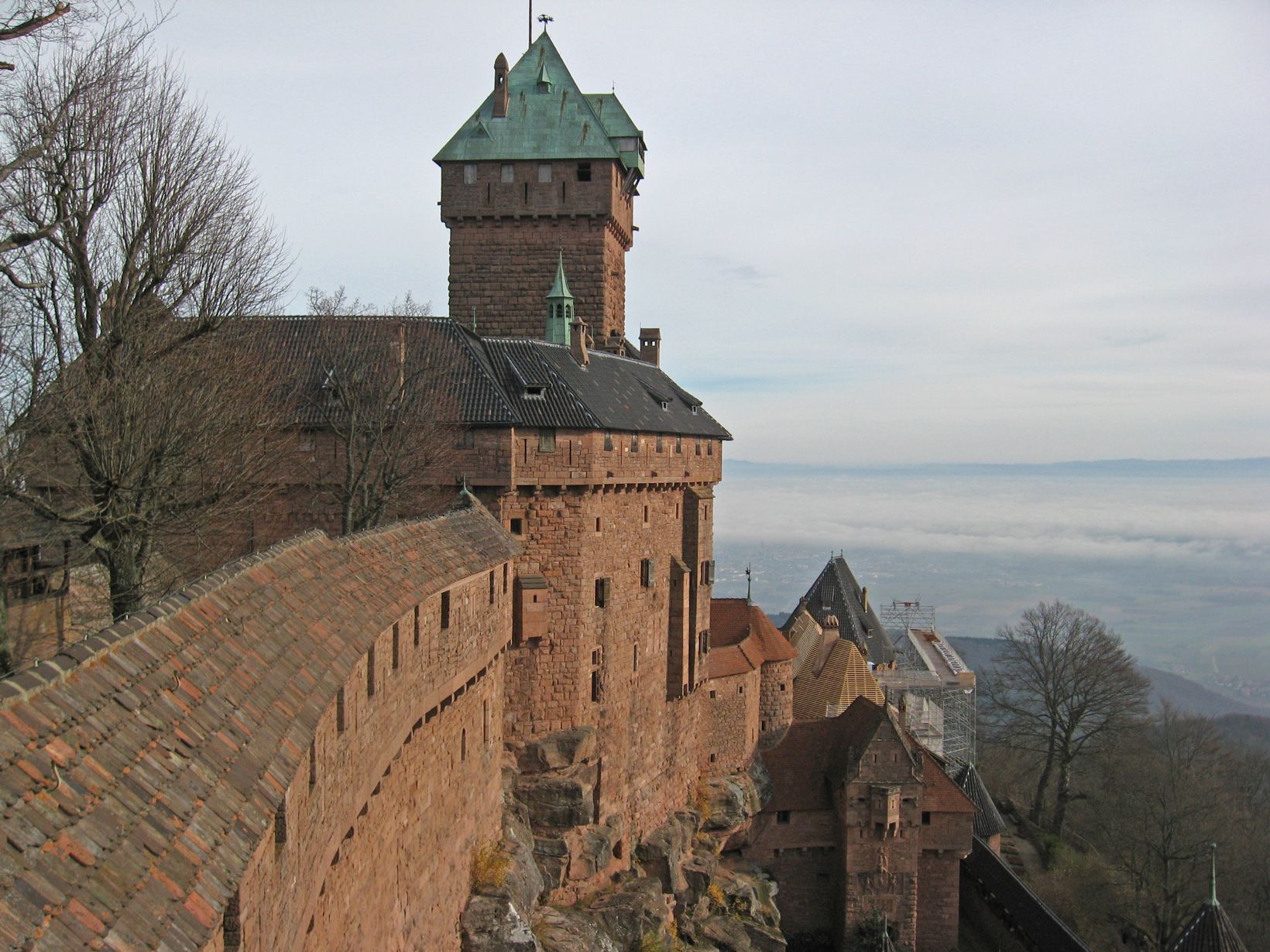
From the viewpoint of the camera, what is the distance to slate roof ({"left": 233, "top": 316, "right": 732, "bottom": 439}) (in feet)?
76.5

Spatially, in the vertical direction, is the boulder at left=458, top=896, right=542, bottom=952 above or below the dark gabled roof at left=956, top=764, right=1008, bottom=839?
above

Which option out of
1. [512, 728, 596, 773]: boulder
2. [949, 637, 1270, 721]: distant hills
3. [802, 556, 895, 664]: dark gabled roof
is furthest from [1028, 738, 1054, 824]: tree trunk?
[949, 637, 1270, 721]: distant hills

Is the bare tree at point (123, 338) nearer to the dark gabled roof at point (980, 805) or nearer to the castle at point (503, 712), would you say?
the castle at point (503, 712)

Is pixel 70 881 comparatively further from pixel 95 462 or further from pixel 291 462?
pixel 291 462

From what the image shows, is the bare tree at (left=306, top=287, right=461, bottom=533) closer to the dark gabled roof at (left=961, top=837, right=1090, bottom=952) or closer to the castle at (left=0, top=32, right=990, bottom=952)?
the castle at (left=0, top=32, right=990, bottom=952)

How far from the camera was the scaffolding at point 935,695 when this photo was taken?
50.8 metres

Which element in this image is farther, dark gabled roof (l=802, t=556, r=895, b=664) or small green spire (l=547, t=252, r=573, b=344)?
dark gabled roof (l=802, t=556, r=895, b=664)

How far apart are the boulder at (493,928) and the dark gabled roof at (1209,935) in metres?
17.8

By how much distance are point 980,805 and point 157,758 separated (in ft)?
136

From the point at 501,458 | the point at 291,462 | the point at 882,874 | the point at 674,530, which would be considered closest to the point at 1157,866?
the point at 882,874

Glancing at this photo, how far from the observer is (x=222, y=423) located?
1653 cm

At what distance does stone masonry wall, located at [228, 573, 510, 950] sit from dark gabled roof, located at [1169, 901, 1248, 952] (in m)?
17.9

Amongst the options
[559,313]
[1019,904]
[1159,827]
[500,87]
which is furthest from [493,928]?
[1159,827]

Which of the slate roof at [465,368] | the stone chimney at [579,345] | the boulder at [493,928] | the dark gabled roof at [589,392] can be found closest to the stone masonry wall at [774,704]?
the dark gabled roof at [589,392]
